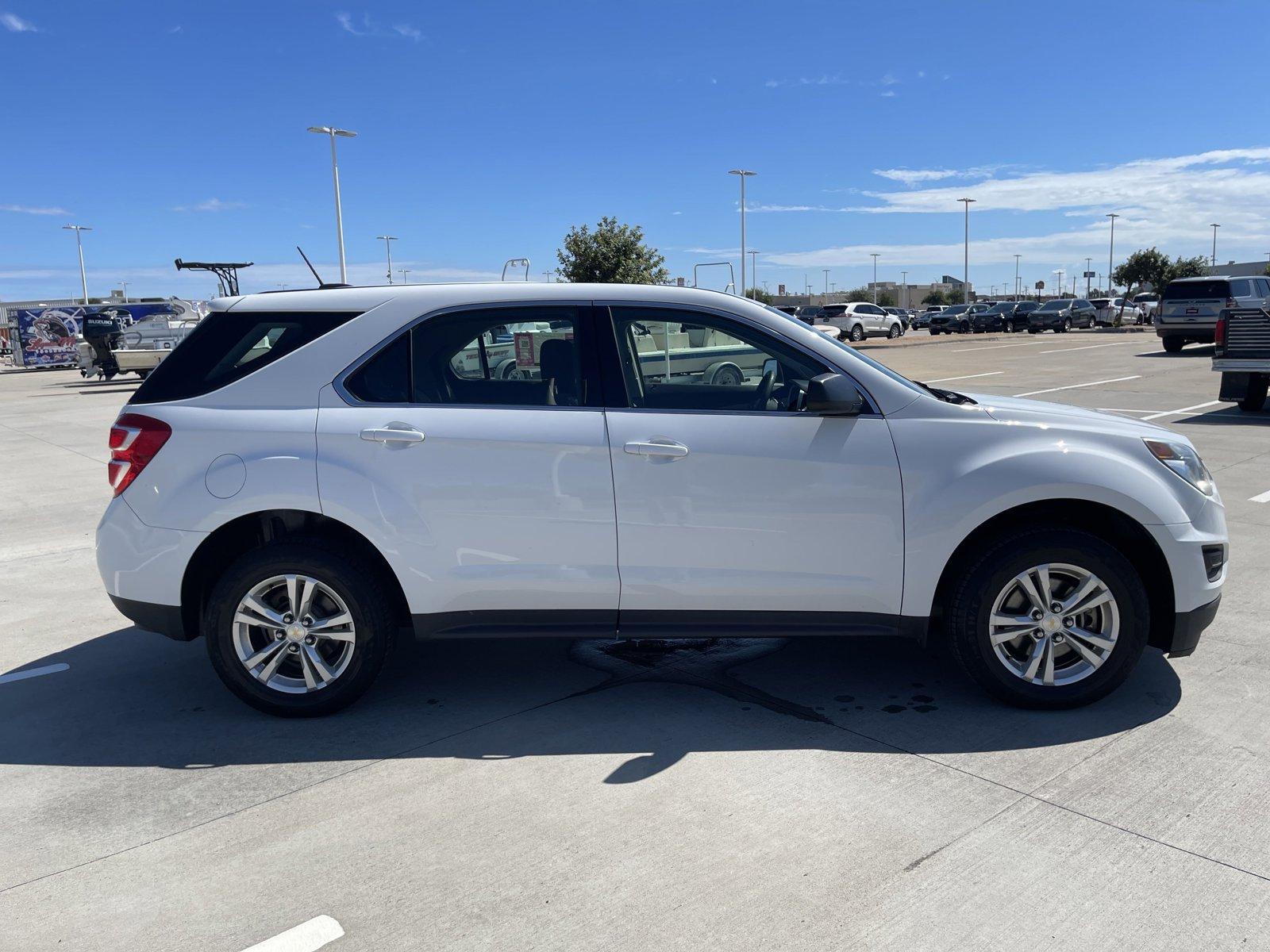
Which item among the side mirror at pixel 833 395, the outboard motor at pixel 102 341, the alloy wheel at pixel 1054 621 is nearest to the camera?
the side mirror at pixel 833 395

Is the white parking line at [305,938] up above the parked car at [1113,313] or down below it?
below

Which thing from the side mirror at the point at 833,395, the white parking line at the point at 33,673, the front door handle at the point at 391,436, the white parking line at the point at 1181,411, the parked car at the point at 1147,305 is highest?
the parked car at the point at 1147,305

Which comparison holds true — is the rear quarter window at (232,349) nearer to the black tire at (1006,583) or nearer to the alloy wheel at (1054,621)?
the black tire at (1006,583)

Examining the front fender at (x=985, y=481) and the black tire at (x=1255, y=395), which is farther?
the black tire at (x=1255, y=395)

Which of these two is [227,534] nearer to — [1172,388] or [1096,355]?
[1172,388]

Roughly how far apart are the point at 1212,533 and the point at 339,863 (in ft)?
11.6

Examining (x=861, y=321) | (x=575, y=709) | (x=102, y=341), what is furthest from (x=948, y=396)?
(x=861, y=321)

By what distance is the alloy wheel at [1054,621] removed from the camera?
3955mm

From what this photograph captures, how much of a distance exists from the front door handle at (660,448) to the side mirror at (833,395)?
53 cm

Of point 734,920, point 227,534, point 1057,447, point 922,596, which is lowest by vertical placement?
point 734,920

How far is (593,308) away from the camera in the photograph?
4148mm

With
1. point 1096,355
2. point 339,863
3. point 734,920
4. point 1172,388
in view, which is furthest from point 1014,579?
point 1096,355

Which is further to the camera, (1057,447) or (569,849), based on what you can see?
(1057,447)

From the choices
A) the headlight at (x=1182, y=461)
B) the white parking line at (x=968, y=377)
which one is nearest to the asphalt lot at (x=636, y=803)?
the headlight at (x=1182, y=461)
